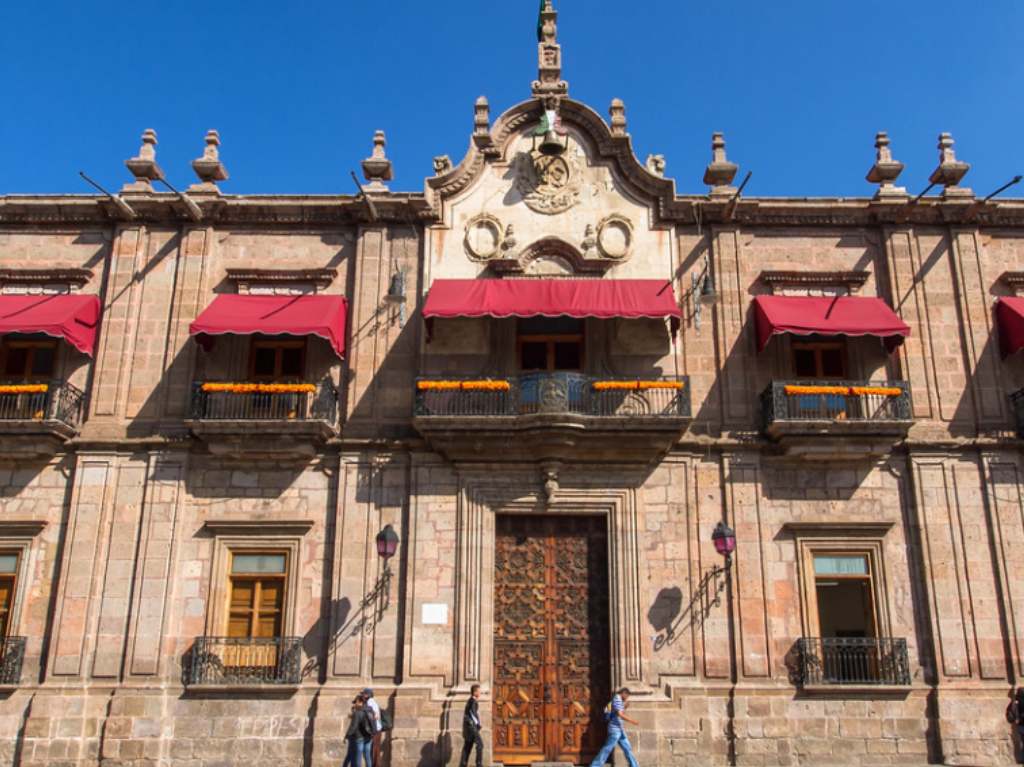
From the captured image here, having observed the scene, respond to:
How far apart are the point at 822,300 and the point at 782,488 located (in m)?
3.84

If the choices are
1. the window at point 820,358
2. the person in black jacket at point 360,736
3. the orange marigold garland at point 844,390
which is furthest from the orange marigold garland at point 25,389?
the window at point 820,358

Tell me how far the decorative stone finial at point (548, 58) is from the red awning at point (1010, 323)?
384 inches

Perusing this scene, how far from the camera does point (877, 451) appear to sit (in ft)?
57.2

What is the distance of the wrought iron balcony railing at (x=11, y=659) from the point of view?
16.6 meters

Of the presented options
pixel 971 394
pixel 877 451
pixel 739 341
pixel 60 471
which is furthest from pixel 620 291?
pixel 60 471

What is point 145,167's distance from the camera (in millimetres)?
19609

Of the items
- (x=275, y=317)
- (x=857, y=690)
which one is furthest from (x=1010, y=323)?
(x=275, y=317)

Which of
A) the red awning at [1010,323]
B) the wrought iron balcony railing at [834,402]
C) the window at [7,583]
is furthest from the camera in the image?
the red awning at [1010,323]

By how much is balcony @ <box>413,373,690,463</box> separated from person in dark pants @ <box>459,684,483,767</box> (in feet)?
14.5

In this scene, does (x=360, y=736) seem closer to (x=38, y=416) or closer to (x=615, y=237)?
(x=38, y=416)

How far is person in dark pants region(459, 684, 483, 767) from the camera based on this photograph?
15102 mm

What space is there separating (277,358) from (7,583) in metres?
6.43

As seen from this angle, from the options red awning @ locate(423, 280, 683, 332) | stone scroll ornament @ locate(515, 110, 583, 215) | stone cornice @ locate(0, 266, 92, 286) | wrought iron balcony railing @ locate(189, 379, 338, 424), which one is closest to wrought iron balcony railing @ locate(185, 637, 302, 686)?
wrought iron balcony railing @ locate(189, 379, 338, 424)

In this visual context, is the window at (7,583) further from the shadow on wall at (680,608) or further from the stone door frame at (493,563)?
the shadow on wall at (680,608)
